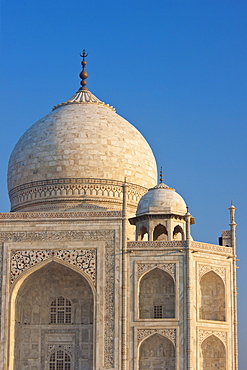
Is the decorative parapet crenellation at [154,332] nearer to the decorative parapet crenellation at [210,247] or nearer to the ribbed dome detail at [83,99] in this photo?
the decorative parapet crenellation at [210,247]

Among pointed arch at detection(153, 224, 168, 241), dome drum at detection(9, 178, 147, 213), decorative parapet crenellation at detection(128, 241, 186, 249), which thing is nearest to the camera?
decorative parapet crenellation at detection(128, 241, 186, 249)

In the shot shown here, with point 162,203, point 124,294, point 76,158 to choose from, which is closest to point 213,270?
point 162,203

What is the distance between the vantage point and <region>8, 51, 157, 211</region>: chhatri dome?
28.5 meters

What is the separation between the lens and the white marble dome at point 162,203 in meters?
26.5

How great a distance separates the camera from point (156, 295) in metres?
25.6

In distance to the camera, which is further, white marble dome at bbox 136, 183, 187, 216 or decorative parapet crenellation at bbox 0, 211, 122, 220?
white marble dome at bbox 136, 183, 187, 216

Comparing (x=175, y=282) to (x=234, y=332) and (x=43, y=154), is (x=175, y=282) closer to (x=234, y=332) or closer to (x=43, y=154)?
(x=234, y=332)

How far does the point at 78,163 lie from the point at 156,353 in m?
6.84

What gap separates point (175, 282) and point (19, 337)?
4.73 m

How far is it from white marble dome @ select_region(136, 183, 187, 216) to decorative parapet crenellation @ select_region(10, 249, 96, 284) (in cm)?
223

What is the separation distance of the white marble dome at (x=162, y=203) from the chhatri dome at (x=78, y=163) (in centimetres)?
183

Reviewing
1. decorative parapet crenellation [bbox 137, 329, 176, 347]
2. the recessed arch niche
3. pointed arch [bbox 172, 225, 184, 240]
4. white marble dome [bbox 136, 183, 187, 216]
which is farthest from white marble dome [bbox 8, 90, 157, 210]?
decorative parapet crenellation [bbox 137, 329, 176, 347]

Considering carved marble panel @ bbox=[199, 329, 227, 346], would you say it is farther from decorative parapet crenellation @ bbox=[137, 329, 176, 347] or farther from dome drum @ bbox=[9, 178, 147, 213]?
dome drum @ bbox=[9, 178, 147, 213]

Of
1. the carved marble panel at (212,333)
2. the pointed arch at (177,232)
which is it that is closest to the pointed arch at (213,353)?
the carved marble panel at (212,333)
